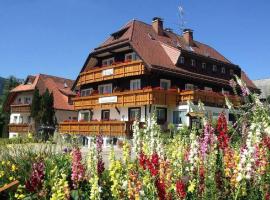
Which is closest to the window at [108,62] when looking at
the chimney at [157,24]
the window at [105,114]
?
the window at [105,114]

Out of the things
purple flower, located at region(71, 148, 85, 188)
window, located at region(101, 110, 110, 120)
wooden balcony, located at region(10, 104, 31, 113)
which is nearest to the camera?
purple flower, located at region(71, 148, 85, 188)

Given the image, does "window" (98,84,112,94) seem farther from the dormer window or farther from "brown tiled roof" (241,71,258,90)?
"brown tiled roof" (241,71,258,90)

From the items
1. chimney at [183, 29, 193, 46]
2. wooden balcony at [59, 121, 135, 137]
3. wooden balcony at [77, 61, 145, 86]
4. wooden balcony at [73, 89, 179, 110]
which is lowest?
wooden balcony at [59, 121, 135, 137]

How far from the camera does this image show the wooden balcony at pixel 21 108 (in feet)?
167

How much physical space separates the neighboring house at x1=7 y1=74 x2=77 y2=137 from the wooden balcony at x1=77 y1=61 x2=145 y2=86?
8904 millimetres

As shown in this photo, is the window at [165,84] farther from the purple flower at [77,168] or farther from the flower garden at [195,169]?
the purple flower at [77,168]

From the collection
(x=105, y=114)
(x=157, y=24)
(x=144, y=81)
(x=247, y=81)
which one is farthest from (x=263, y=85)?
(x=144, y=81)

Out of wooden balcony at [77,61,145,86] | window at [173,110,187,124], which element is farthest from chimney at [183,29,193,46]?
window at [173,110,187,124]

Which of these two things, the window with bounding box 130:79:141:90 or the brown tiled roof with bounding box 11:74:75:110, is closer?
the window with bounding box 130:79:141:90

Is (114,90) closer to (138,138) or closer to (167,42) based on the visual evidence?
(167,42)

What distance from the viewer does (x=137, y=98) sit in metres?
33.4

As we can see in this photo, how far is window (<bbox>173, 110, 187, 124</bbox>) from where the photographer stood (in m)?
34.1

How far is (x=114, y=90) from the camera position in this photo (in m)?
38.0

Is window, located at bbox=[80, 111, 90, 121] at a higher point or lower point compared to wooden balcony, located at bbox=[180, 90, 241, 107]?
lower
